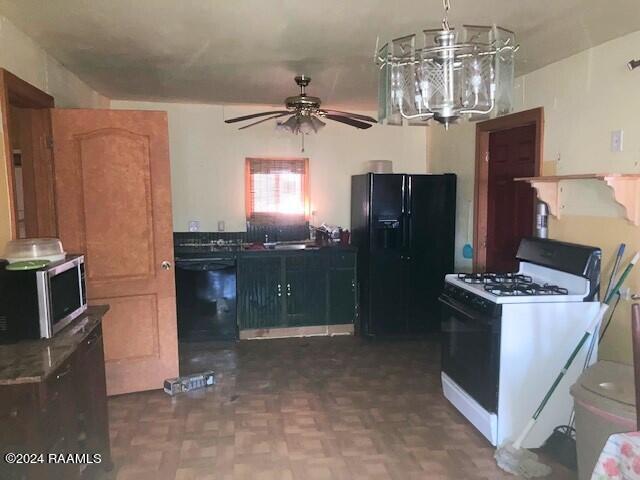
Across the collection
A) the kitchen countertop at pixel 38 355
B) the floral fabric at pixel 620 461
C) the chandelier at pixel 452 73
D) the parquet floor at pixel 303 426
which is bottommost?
the parquet floor at pixel 303 426

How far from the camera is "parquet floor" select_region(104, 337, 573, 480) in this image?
101 inches

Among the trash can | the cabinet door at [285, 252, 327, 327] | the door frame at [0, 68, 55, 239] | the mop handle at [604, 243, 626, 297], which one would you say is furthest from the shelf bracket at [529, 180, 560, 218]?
the door frame at [0, 68, 55, 239]

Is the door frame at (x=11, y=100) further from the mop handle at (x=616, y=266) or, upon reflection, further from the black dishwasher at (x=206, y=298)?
the mop handle at (x=616, y=266)

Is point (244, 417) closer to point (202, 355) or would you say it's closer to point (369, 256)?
point (202, 355)

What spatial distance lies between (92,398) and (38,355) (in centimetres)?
51

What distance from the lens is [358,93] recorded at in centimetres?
430

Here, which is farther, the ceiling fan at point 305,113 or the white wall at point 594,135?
the ceiling fan at point 305,113

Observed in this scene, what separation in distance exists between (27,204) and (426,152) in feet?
12.8

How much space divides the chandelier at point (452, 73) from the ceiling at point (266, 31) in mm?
732

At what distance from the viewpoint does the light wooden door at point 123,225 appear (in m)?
3.22

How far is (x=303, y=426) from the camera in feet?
9.89

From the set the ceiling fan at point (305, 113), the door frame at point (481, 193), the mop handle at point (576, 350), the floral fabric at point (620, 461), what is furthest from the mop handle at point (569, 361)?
the ceiling fan at point (305, 113)

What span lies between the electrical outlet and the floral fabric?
6.56ft

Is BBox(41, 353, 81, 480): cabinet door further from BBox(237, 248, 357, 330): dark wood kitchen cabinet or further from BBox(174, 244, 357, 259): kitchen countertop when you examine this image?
BBox(237, 248, 357, 330): dark wood kitchen cabinet
